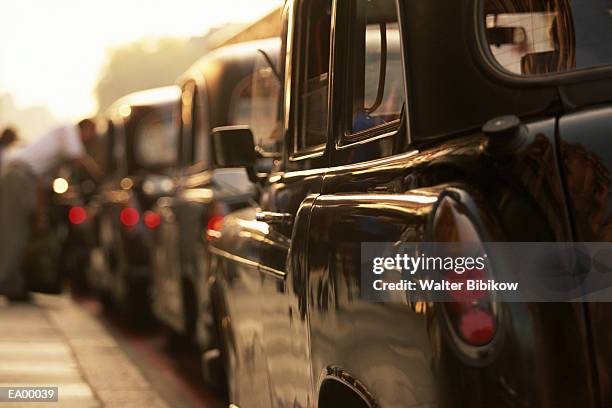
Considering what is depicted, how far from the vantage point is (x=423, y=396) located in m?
3.28

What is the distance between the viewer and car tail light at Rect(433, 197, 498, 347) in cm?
307

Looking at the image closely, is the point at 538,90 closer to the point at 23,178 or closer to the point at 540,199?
the point at 540,199

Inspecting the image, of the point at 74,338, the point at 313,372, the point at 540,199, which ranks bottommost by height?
the point at 74,338

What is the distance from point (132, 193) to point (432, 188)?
10.6m

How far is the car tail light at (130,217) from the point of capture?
1370 cm

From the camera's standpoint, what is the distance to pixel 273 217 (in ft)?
16.8

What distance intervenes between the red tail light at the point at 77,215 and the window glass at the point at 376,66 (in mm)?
13636

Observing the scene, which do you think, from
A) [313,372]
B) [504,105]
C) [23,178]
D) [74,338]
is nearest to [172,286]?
[74,338]

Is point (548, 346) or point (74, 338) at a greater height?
point (548, 346)

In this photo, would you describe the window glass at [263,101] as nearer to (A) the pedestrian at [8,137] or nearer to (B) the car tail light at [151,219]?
(B) the car tail light at [151,219]

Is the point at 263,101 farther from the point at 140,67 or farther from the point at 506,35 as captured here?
the point at 140,67

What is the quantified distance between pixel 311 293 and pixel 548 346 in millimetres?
1239

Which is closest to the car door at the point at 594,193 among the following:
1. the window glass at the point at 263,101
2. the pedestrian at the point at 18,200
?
the window glass at the point at 263,101

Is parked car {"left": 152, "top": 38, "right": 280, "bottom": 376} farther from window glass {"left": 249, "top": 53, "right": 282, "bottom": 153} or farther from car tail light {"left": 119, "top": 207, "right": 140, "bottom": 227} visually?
car tail light {"left": 119, "top": 207, "right": 140, "bottom": 227}
